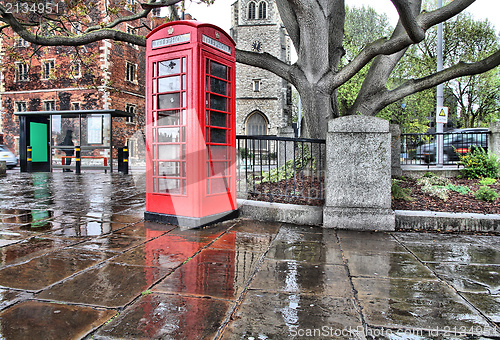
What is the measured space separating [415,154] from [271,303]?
488 inches

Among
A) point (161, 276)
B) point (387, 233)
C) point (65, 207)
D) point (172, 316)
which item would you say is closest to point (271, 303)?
point (172, 316)

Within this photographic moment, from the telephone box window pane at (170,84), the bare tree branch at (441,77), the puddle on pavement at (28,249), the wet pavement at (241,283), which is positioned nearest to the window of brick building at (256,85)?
the bare tree branch at (441,77)

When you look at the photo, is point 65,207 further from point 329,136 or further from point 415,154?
point 415,154

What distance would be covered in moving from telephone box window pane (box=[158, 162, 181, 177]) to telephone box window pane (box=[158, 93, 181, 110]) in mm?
886

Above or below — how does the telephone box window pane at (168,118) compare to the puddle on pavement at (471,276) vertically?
above

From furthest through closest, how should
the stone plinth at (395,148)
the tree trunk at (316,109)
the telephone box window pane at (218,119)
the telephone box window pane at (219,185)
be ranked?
the stone plinth at (395,148)
the tree trunk at (316,109)
the telephone box window pane at (219,185)
the telephone box window pane at (218,119)

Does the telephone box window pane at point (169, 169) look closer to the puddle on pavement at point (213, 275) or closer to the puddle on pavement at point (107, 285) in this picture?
the puddle on pavement at point (213, 275)

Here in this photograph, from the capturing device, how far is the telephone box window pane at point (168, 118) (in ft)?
16.5

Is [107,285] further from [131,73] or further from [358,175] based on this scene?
[131,73]

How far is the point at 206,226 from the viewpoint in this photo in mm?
5133

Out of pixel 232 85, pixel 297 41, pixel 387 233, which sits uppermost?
pixel 297 41

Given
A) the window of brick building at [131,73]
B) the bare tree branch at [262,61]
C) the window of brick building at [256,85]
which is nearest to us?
the bare tree branch at [262,61]

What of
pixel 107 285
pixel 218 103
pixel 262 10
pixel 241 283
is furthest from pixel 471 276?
pixel 262 10

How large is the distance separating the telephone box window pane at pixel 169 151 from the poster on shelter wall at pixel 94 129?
12890 millimetres
